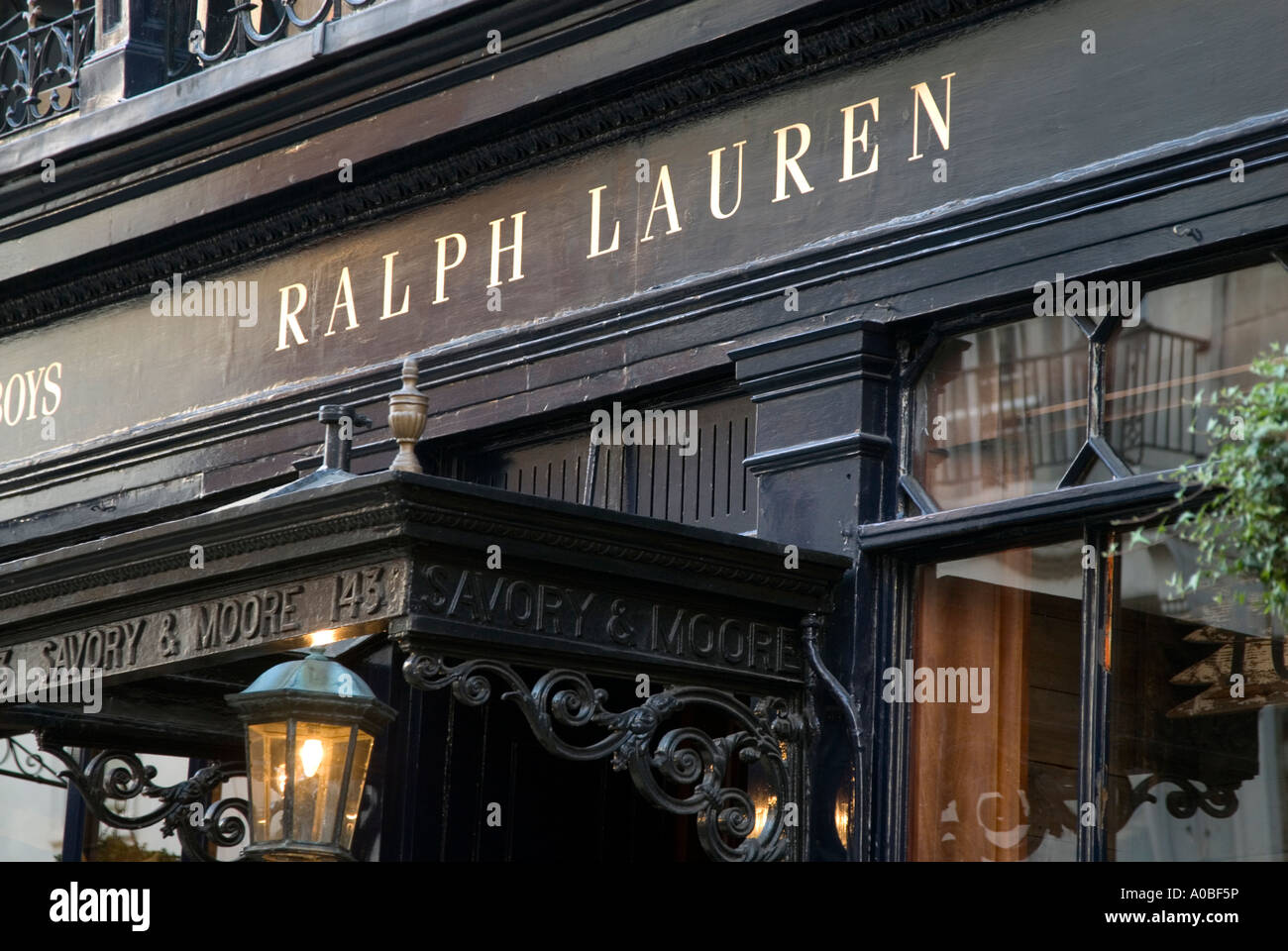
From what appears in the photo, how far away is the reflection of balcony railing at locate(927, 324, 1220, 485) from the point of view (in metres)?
7.52

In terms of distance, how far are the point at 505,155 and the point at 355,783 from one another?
334 cm

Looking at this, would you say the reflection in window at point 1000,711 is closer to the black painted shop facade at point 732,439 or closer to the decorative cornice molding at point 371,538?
the black painted shop facade at point 732,439

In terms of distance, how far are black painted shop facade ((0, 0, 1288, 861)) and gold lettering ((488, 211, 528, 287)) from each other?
0.02 meters

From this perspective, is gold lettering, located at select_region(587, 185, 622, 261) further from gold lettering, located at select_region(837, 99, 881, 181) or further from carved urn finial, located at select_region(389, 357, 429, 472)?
carved urn finial, located at select_region(389, 357, 429, 472)

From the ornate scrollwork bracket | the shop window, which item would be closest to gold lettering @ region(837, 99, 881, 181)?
the shop window

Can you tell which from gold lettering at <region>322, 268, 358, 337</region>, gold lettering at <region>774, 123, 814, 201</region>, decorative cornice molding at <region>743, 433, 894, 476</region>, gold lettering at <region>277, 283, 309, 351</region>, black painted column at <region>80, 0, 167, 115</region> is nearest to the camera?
decorative cornice molding at <region>743, 433, 894, 476</region>

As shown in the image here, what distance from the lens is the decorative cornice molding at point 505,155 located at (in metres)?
8.45

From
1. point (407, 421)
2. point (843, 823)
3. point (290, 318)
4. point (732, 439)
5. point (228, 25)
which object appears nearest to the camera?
point (407, 421)

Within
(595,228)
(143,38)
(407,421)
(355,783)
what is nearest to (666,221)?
(595,228)

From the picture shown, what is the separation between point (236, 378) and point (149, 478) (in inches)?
30.3

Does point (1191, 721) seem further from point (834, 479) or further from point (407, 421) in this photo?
point (407, 421)

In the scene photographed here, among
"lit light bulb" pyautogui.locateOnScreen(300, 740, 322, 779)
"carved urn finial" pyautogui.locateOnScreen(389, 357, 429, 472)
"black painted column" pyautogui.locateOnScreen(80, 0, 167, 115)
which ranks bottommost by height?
"lit light bulb" pyautogui.locateOnScreen(300, 740, 322, 779)

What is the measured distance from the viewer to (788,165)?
28.6 feet
